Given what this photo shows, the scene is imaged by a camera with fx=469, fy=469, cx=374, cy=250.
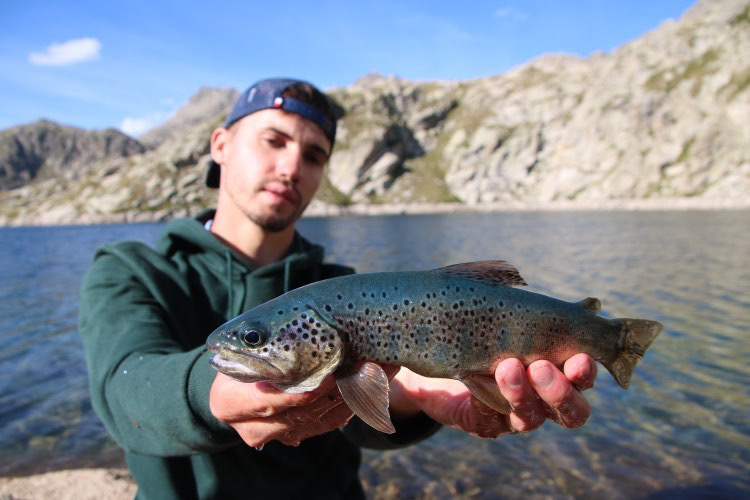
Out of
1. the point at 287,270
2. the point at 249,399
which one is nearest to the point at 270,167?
the point at 287,270

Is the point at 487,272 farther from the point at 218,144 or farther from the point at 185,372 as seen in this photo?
the point at 218,144

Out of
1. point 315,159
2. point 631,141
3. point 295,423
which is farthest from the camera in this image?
point 631,141

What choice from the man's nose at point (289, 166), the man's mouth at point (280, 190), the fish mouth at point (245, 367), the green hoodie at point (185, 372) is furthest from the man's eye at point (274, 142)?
the fish mouth at point (245, 367)

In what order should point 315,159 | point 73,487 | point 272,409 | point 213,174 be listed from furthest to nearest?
1. point 73,487
2. point 213,174
3. point 315,159
4. point 272,409

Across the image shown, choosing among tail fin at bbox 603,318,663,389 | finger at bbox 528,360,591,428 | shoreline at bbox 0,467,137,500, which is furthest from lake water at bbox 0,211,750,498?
finger at bbox 528,360,591,428

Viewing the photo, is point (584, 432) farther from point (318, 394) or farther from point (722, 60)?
point (722, 60)

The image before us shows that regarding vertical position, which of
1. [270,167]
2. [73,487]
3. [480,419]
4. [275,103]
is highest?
[275,103]

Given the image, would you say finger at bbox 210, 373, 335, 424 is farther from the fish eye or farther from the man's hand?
the man's hand
